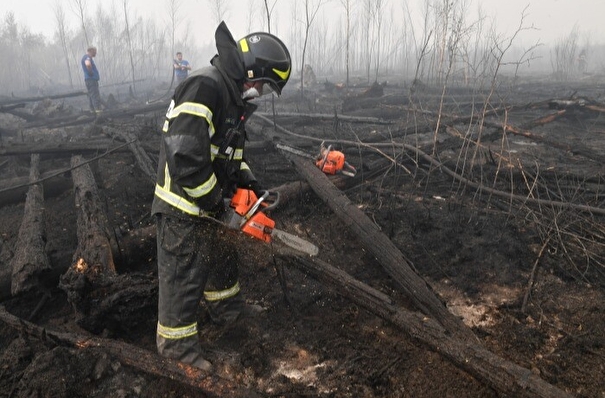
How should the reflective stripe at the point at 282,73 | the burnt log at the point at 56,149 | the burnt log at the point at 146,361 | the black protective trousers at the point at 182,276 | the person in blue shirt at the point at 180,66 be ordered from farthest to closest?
the person in blue shirt at the point at 180,66
the burnt log at the point at 56,149
the reflective stripe at the point at 282,73
the black protective trousers at the point at 182,276
the burnt log at the point at 146,361

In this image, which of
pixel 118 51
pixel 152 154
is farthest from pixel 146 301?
pixel 118 51

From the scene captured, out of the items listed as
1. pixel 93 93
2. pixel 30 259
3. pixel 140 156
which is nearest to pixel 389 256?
pixel 30 259

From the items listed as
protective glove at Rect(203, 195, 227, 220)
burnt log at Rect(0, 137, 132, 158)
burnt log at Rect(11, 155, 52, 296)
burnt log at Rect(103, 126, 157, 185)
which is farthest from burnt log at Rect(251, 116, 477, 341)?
burnt log at Rect(0, 137, 132, 158)

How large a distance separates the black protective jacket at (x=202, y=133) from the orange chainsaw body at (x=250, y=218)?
0.44 ft

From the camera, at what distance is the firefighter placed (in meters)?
2.35

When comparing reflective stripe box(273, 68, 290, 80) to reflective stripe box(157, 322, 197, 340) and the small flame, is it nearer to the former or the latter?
reflective stripe box(157, 322, 197, 340)

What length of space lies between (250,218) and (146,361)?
1.12m

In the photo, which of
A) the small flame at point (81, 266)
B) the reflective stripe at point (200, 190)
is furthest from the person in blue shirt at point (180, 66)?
the reflective stripe at point (200, 190)

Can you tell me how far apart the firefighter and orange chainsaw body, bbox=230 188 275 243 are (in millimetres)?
130

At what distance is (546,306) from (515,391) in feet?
4.93

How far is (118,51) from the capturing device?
3975 cm

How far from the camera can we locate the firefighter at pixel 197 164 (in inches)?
92.5

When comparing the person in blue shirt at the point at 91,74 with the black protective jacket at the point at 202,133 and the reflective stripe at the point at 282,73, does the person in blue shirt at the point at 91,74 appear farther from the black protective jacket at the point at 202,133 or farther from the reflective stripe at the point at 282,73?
the reflective stripe at the point at 282,73

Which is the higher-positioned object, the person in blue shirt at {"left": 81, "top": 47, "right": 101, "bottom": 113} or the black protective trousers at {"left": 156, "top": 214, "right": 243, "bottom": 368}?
the person in blue shirt at {"left": 81, "top": 47, "right": 101, "bottom": 113}
